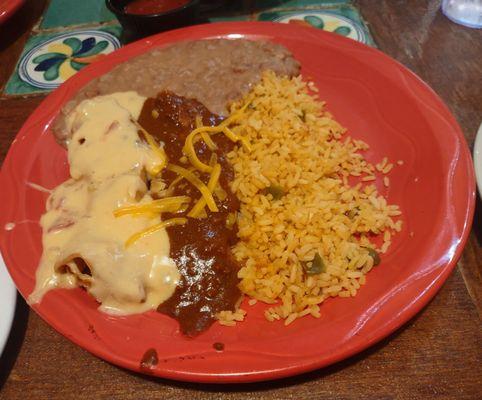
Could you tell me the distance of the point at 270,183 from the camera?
1.87 m

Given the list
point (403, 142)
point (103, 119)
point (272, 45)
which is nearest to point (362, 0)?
point (272, 45)

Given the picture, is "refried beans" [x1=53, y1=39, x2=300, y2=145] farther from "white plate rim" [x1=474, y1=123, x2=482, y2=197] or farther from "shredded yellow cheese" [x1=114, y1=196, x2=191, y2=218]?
"white plate rim" [x1=474, y1=123, x2=482, y2=197]

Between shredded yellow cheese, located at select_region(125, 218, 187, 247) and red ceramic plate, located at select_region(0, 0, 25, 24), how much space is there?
2.21 metres

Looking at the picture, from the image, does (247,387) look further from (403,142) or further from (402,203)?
(403,142)

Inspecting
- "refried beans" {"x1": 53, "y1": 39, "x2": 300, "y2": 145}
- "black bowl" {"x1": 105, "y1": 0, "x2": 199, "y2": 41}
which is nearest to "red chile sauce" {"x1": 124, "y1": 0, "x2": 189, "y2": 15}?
"black bowl" {"x1": 105, "y1": 0, "x2": 199, "y2": 41}

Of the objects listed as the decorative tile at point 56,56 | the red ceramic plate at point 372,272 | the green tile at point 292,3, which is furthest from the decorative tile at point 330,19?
the decorative tile at point 56,56

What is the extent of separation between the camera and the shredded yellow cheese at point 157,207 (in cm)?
165

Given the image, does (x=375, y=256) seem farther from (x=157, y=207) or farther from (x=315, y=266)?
(x=157, y=207)

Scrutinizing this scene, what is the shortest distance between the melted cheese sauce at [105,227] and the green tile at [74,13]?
4.81 feet

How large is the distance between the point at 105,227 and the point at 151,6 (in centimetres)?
175

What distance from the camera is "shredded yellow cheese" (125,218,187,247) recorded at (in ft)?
5.17

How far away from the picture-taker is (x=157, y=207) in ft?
5.49

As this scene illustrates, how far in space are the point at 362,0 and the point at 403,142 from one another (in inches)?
59.7

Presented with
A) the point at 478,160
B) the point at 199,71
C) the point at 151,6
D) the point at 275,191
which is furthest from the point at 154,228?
the point at 151,6
